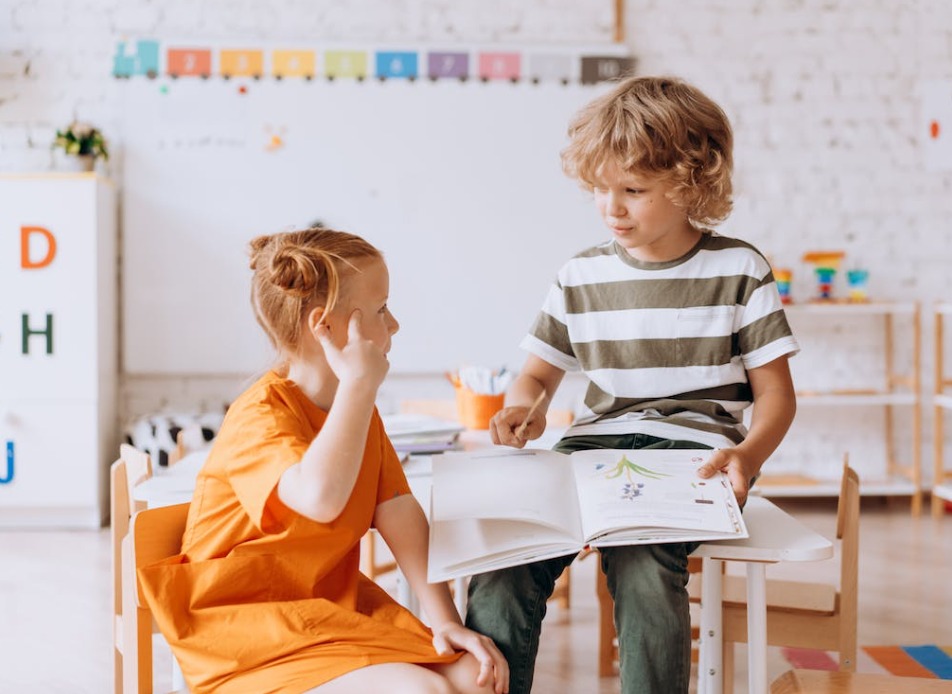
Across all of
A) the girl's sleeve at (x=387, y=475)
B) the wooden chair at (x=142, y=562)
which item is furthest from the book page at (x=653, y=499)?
the wooden chair at (x=142, y=562)

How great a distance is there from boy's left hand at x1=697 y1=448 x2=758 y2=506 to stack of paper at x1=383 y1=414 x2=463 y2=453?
63 cm

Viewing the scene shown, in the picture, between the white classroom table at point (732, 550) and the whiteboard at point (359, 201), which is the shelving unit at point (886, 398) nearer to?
the whiteboard at point (359, 201)

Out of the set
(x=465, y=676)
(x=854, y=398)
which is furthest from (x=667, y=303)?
(x=854, y=398)

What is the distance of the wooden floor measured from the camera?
2121 millimetres

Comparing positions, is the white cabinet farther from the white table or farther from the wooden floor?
the white table

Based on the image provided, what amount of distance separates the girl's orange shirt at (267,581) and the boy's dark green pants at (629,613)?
0.31 feet

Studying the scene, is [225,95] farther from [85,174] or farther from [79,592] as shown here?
[79,592]

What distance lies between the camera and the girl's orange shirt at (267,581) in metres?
1.02

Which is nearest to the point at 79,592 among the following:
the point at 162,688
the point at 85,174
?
the point at 162,688

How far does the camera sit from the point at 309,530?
3.59 feet

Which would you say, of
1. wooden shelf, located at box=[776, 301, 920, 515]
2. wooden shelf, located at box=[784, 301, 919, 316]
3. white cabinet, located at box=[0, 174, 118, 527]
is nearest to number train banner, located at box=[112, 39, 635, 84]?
white cabinet, located at box=[0, 174, 118, 527]

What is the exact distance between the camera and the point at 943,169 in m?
3.88

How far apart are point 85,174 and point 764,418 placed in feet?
9.15

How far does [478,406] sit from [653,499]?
0.94 meters
